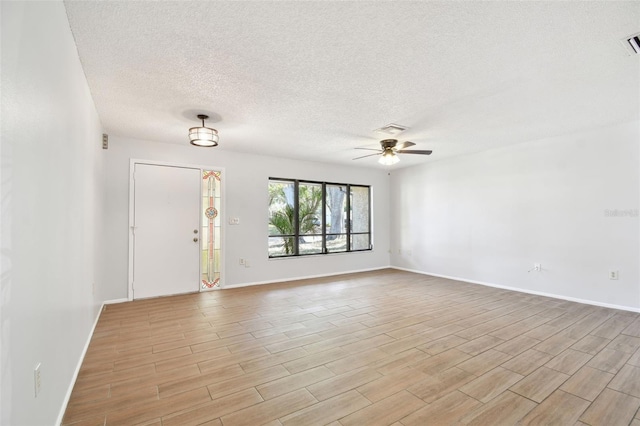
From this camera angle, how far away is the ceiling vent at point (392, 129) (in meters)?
4.05

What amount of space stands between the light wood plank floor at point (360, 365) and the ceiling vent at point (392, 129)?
2.52 metres

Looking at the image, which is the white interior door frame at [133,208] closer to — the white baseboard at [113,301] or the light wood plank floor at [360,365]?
the white baseboard at [113,301]

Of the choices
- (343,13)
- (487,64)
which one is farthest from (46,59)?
(487,64)

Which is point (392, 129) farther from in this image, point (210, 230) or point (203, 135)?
point (210, 230)

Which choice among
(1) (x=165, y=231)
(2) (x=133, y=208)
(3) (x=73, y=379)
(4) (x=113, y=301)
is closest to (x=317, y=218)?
(1) (x=165, y=231)

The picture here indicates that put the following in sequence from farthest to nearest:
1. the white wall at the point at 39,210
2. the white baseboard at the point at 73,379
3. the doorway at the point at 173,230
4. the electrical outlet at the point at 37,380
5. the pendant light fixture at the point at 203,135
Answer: the doorway at the point at 173,230
the pendant light fixture at the point at 203,135
the white baseboard at the point at 73,379
the electrical outlet at the point at 37,380
the white wall at the point at 39,210

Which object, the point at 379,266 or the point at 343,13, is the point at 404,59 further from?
the point at 379,266

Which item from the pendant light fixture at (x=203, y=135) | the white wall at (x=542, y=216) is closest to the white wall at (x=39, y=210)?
the pendant light fixture at (x=203, y=135)

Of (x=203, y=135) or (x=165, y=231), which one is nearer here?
(x=203, y=135)

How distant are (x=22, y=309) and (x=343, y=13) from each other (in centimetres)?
227

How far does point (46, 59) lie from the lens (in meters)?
1.55

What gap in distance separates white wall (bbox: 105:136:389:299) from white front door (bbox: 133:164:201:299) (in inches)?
7.0

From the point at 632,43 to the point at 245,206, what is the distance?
520 centimetres

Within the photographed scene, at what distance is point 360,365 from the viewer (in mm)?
2518
